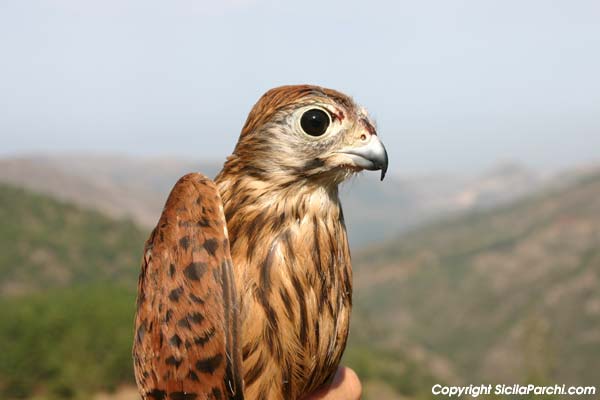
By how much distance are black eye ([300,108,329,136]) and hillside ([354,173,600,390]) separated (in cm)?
1697

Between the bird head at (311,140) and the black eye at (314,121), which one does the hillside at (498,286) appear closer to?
the bird head at (311,140)

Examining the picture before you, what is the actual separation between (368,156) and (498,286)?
4399 centimetres

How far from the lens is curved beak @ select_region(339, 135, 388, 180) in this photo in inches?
102

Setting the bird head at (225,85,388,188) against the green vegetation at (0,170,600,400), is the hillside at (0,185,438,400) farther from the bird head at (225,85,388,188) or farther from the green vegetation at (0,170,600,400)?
the bird head at (225,85,388,188)

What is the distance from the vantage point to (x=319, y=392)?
116 inches

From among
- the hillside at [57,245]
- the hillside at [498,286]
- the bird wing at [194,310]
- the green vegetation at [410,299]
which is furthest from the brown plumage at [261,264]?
the hillside at [498,286]

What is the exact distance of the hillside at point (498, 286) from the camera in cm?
2980

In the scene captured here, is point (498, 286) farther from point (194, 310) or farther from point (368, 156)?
point (194, 310)

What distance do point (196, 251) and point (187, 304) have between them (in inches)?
9.9

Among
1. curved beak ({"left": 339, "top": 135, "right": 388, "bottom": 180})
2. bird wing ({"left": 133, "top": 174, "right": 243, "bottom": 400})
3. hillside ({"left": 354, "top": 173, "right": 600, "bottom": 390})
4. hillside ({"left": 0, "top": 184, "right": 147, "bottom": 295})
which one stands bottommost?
hillside ({"left": 354, "top": 173, "right": 600, "bottom": 390})

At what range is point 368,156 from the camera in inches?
102

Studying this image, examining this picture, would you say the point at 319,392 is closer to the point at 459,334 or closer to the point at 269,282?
the point at 269,282

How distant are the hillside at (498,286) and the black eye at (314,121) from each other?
55.7ft

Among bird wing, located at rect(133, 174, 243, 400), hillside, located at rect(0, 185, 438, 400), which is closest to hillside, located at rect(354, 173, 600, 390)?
hillside, located at rect(0, 185, 438, 400)
